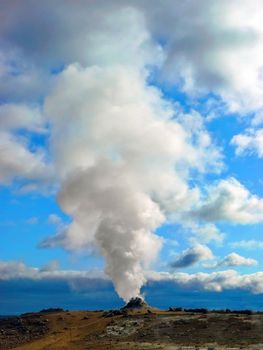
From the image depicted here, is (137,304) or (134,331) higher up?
(137,304)

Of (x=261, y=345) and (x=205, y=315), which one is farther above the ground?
(x=205, y=315)

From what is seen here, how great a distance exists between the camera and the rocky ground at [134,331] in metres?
76.2

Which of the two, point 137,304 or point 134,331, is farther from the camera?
point 137,304

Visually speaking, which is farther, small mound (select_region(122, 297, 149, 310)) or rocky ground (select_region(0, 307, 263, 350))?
small mound (select_region(122, 297, 149, 310))

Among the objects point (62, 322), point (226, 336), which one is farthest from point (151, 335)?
point (62, 322)

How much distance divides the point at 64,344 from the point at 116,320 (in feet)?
50.9

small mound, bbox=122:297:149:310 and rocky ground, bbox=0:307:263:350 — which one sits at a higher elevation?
small mound, bbox=122:297:149:310

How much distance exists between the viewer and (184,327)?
282ft

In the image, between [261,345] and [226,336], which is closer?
[261,345]

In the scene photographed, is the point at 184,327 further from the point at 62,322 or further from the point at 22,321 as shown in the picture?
the point at 22,321

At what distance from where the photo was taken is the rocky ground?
76188 millimetres

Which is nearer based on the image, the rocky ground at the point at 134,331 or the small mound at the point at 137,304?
the rocky ground at the point at 134,331

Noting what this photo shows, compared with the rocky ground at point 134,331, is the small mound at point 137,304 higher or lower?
higher

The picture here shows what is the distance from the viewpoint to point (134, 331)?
86.2 metres
